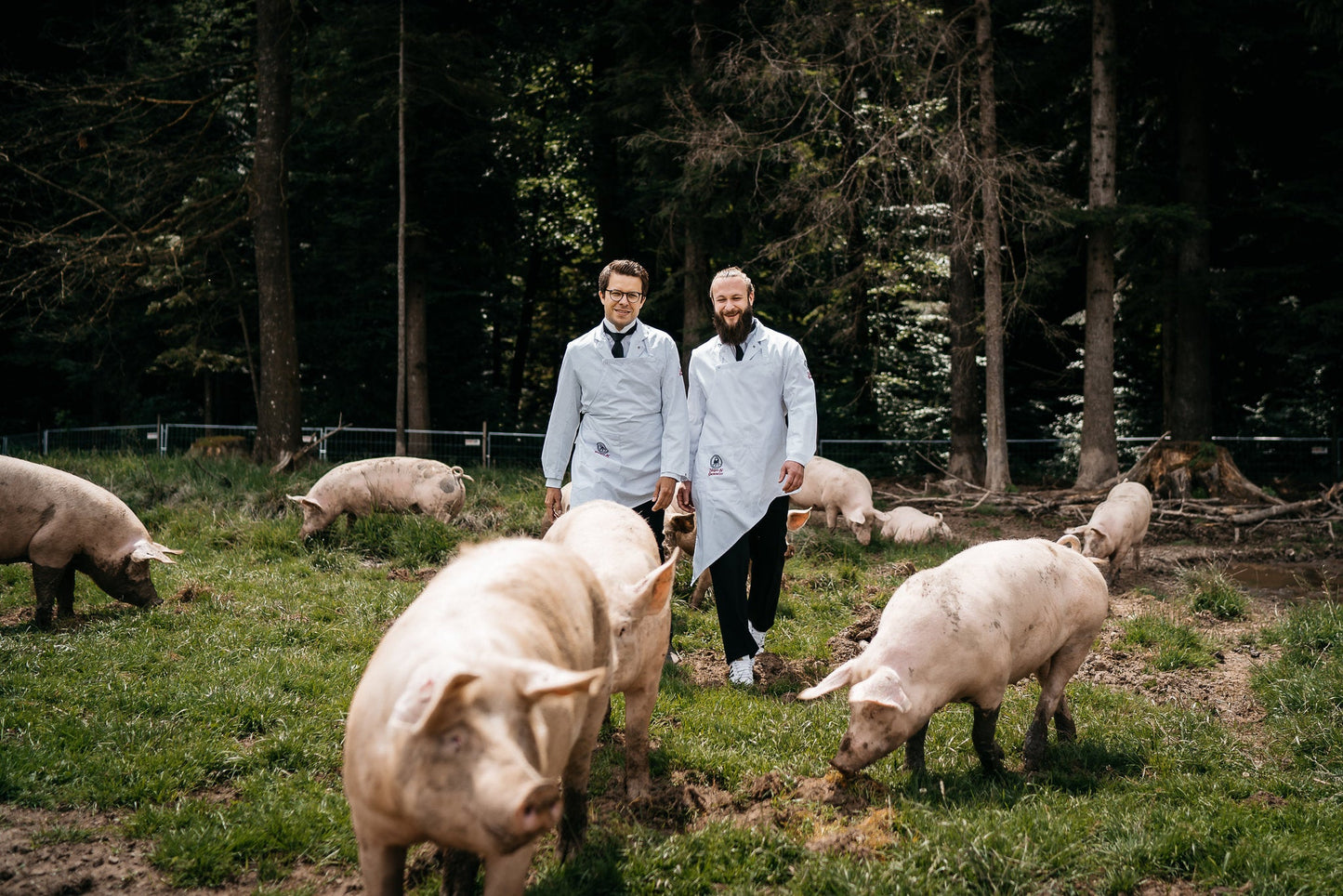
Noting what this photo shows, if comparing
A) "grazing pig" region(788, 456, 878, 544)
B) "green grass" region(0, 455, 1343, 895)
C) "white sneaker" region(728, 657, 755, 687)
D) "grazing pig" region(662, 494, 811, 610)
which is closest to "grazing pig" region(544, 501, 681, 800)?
"green grass" region(0, 455, 1343, 895)

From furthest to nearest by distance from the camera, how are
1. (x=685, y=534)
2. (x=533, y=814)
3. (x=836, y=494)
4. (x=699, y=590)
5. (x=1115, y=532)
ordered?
(x=836, y=494), (x=1115, y=532), (x=685, y=534), (x=699, y=590), (x=533, y=814)

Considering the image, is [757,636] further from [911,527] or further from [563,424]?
[911,527]

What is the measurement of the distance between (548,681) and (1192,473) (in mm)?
13917

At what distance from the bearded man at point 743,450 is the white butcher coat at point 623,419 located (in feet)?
1.14

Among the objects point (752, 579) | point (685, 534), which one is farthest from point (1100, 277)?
point (752, 579)

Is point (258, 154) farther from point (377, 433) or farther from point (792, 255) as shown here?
point (792, 255)

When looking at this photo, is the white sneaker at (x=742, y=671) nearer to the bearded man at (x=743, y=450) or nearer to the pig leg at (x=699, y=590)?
the bearded man at (x=743, y=450)

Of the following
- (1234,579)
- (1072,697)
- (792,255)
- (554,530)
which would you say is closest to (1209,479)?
(1234,579)

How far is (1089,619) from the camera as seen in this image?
4.56 m

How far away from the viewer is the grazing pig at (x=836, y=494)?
444 inches

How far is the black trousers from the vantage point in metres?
5.42

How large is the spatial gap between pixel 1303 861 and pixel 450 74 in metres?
16.7

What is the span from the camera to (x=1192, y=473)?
13664mm

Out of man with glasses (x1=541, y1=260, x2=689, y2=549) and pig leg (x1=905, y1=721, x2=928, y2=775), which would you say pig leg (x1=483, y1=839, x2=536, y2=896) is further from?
man with glasses (x1=541, y1=260, x2=689, y2=549)
